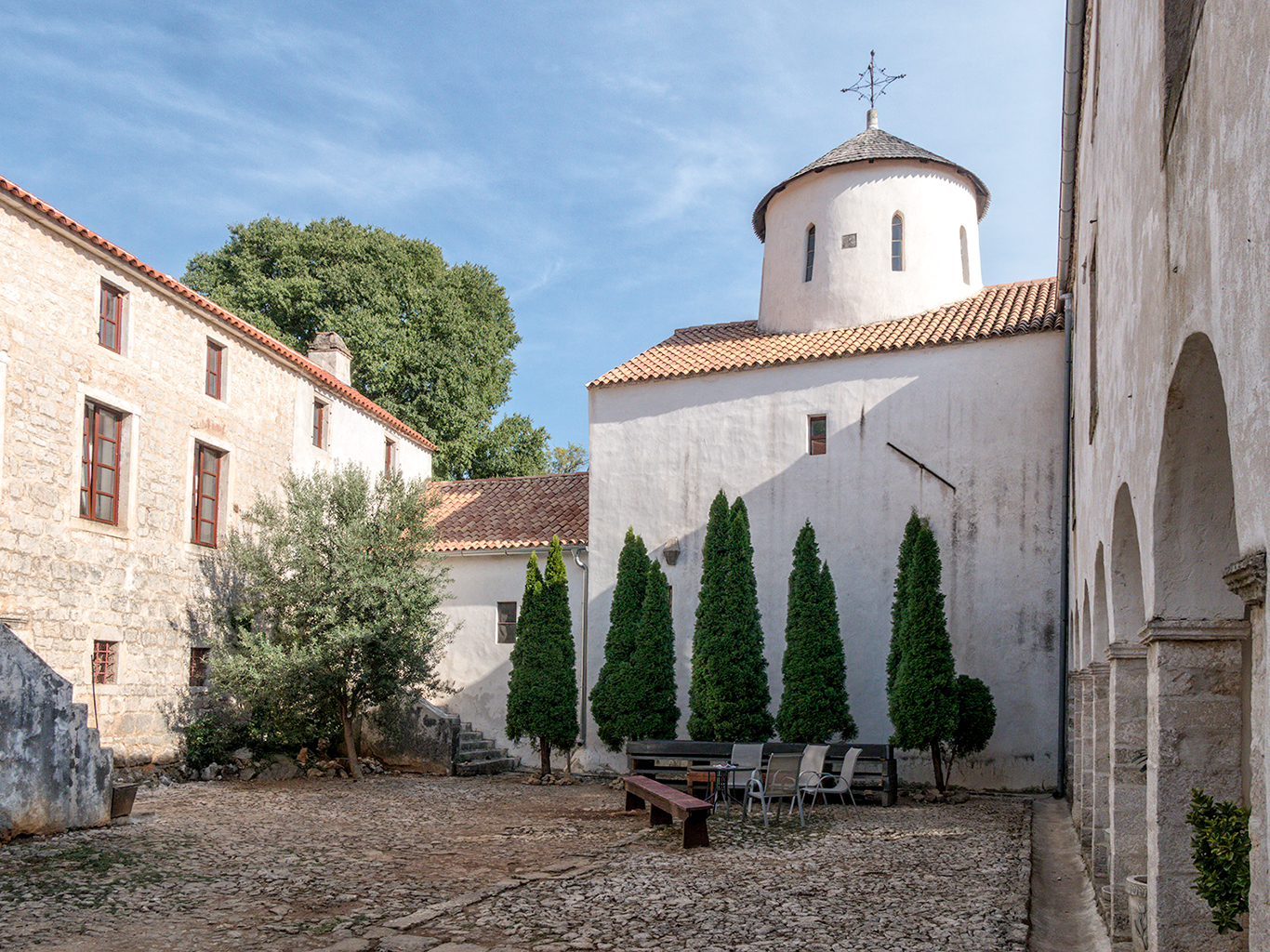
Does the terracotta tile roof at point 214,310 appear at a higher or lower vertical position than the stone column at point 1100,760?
higher

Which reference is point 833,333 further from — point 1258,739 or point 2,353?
point 1258,739

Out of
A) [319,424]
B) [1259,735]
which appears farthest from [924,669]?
[1259,735]

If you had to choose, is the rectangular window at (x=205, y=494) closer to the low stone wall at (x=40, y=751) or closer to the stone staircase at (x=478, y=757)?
the stone staircase at (x=478, y=757)

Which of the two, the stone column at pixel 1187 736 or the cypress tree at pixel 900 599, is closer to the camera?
the stone column at pixel 1187 736

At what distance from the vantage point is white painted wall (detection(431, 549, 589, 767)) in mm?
20234

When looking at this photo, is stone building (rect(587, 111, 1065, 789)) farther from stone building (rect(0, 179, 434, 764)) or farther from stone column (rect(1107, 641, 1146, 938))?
stone column (rect(1107, 641, 1146, 938))

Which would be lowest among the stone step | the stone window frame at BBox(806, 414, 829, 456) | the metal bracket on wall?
the stone step

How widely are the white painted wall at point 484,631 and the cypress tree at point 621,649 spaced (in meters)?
1.61

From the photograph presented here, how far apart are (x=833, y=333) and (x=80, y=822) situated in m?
13.9

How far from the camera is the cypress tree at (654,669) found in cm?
1775

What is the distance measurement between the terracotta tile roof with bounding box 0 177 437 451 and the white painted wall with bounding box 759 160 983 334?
8.55 metres

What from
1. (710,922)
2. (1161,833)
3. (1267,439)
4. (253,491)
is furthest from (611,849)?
(253,491)

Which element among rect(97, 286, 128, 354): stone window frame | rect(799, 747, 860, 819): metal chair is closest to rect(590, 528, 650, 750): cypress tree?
rect(799, 747, 860, 819): metal chair

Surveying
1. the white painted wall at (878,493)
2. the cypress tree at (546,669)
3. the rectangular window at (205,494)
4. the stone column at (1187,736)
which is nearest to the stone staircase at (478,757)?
the cypress tree at (546,669)
